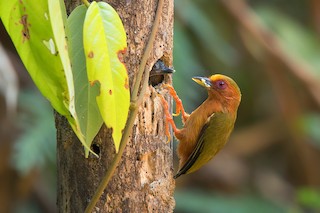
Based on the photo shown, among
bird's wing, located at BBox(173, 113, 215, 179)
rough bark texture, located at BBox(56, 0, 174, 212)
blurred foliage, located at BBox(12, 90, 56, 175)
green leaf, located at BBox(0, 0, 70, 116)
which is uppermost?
green leaf, located at BBox(0, 0, 70, 116)

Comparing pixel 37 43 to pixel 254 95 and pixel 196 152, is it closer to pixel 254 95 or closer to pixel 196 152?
pixel 196 152

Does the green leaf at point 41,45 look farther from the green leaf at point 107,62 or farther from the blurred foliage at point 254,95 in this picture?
the blurred foliage at point 254,95

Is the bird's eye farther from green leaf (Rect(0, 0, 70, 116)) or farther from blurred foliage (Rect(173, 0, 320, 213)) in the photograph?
blurred foliage (Rect(173, 0, 320, 213))

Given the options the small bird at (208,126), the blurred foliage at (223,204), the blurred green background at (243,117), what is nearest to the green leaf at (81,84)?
the small bird at (208,126)

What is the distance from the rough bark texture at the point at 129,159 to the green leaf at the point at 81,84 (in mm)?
242

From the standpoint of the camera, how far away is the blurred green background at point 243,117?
5.18 meters

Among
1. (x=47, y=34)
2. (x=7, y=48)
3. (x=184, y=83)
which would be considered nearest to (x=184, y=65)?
(x=184, y=83)

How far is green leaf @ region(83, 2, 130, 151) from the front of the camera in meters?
1.86

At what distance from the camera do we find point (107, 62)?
188cm

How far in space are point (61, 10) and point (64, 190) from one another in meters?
0.70

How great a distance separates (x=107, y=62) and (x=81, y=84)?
0.48 ft

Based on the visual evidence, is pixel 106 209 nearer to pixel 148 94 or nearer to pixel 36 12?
pixel 148 94

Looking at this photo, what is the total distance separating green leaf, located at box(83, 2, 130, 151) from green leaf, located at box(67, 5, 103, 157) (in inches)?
2.6

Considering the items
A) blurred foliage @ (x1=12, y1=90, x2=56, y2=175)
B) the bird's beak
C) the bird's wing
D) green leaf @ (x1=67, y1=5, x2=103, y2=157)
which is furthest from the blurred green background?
green leaf @ (x1=67, y1=5, x2=103, y2=157)
